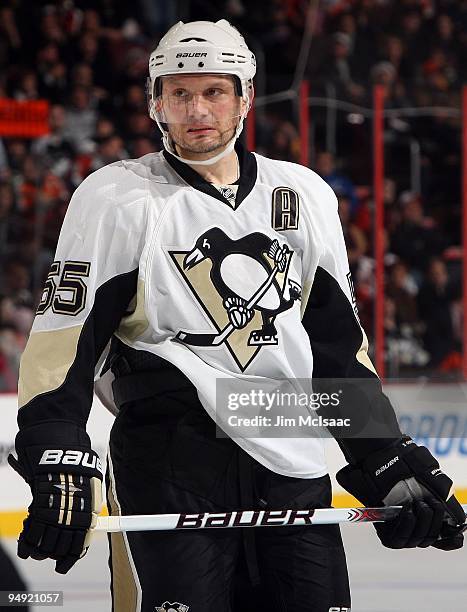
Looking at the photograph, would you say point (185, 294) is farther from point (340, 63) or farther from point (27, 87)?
point (340, 63)

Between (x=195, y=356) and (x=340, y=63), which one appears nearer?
(x=195, y=356)

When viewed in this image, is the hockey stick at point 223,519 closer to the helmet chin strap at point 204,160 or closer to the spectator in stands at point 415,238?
the helmet chin strap at point 204,160

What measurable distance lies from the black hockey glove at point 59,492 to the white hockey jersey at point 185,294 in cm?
4

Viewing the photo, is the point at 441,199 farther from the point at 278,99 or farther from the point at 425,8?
the point at 425,8

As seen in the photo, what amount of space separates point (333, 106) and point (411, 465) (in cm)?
355

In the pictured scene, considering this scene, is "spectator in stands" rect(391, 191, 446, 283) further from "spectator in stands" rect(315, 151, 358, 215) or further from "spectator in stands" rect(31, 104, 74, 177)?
"spectator in stands" rect(31, 104, 74, 177)

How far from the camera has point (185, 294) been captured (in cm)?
171

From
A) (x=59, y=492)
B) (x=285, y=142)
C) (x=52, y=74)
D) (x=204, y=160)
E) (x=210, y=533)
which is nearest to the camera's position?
(x=59, y=492)

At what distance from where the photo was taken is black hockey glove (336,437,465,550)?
5.87 feet

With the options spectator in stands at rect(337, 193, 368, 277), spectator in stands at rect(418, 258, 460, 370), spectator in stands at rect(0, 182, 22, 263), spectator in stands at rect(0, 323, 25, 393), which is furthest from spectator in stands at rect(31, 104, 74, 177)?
spectator in stands at rect(418, 258, 460, 370)

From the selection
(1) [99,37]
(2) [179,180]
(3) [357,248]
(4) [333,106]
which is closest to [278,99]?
(4) [333,106]

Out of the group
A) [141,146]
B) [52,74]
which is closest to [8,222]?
[141,146]

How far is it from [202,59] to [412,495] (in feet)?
2.39

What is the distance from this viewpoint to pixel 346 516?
1.71 meters
